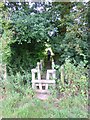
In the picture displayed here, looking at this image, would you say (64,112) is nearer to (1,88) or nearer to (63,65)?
(63,65)

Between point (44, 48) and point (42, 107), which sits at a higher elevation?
point (44, 48)

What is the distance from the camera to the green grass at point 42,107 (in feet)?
5.81

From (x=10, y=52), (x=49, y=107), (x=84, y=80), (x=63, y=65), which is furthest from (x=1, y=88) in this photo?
(x=84, y=80)

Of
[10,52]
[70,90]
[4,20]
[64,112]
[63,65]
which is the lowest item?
[64,112]

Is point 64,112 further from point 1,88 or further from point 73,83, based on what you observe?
point 1,88

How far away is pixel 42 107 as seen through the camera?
5.96 feet

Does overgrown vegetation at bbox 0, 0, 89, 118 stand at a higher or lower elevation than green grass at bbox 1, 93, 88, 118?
higher

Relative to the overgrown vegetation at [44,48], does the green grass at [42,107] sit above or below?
below

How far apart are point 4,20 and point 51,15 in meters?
0.42

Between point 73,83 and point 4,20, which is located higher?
point 4,20

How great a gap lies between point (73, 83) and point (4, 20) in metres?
0.84

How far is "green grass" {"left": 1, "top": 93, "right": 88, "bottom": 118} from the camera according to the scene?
1.77 m

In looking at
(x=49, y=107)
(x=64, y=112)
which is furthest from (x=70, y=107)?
(x=49, y=107)

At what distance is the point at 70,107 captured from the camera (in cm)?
180
